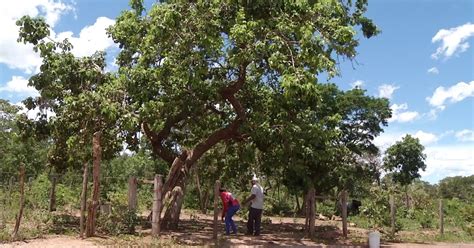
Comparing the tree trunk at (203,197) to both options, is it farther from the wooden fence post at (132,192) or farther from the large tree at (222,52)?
the wooden fence post at (132,192)

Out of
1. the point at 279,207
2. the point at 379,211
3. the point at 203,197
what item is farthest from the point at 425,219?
the point at 203,197

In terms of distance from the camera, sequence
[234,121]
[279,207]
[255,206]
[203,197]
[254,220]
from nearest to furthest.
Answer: [255,206], [254,220], [234,121], [203,197], [279,207]

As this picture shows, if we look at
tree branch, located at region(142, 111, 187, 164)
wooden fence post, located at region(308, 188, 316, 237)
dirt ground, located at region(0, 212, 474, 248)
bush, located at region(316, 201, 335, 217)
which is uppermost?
tree branch, located at region(142, 111, 187, 164)

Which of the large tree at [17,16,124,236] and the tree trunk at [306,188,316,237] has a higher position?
the large tree at [17,16,124,236]

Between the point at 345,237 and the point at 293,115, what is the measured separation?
4428 millimetres

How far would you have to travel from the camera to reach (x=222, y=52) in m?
13.3

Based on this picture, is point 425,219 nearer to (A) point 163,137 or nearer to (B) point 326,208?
(B) point 326,208

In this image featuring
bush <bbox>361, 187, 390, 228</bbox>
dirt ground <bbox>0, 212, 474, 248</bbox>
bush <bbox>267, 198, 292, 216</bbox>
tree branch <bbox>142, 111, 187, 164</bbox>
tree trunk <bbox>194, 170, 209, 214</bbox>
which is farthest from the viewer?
bush <bbox>267, 198, 292, 216</bbox>

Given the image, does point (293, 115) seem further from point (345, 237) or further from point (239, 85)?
point (345, 237)

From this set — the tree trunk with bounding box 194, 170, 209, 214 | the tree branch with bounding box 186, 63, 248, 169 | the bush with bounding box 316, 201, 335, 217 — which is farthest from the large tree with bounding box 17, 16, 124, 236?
the bush with bounding box 316, 201, 335, 217

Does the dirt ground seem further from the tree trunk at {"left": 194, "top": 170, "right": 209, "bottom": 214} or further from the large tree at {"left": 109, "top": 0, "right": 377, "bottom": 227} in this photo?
the tree trunk at {"left": 194, "top": 170, "right": 209, "bottom": 214}

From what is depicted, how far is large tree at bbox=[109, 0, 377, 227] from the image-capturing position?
1183cm

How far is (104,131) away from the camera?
47.3 ft

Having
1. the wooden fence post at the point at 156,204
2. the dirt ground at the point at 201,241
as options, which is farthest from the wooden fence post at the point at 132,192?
the wooden fence post at the point at 156,204
